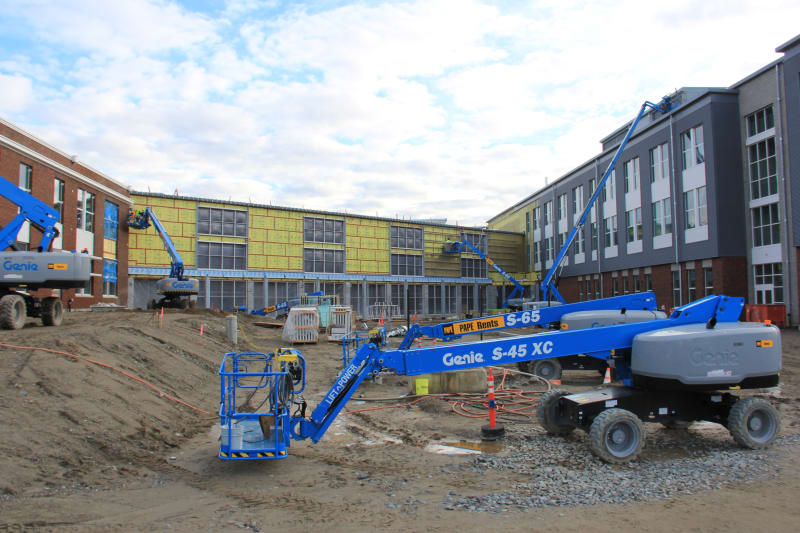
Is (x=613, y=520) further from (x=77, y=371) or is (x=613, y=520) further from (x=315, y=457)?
(x=77, y=371)

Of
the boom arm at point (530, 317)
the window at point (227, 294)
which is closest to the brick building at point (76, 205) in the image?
the window at point (227, 294)

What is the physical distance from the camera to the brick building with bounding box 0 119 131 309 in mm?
23875

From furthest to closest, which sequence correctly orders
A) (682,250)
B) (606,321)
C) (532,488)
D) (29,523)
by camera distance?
(682,250) < (606,321) < (532,488) < (29,523)

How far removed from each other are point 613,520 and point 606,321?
8.09 meters

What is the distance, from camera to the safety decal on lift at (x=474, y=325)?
9344 millimetres

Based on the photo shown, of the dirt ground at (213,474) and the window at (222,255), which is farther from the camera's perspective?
the window at (222,255)

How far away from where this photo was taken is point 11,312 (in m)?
14.0

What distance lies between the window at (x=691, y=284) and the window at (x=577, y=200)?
1551 centimetres

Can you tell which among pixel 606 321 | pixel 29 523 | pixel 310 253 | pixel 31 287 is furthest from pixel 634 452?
pixel 310 253

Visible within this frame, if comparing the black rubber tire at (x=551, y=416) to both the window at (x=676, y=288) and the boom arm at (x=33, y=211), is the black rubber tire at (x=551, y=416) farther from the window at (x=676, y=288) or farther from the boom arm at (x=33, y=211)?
the window at (x=676, y=288)

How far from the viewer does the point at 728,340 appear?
24.1 feet

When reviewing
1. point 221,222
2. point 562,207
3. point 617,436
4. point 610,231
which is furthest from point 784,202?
point 221,222

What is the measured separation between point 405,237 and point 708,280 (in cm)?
2854

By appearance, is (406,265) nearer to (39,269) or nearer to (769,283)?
(769,283)
